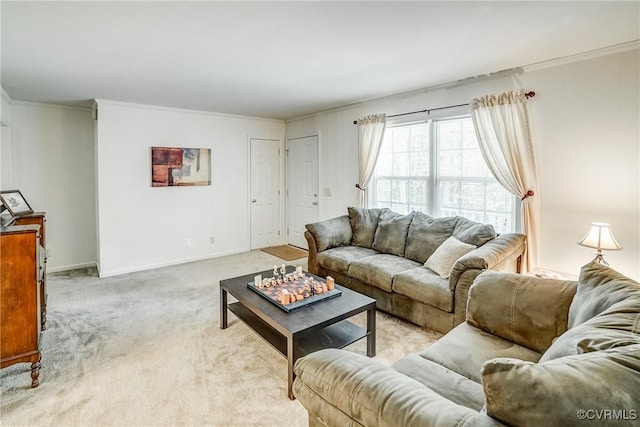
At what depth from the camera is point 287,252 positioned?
232 inches

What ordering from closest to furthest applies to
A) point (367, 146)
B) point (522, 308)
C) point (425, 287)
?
1. point (522, 308)
2. point (425, 287)
3. point (367, 146)

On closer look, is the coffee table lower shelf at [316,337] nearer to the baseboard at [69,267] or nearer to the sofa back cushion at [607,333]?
the sofa back cushion at [607,333]

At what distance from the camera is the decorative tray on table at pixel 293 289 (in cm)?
244

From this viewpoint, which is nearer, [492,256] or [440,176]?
[492,256]

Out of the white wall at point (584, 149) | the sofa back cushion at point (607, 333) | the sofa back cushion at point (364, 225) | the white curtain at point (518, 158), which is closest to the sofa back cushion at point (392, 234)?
the sofa back cushion at point (364, 225)

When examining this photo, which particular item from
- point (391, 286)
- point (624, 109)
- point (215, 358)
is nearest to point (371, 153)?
point (391, 286)

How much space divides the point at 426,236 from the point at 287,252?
2.93 metres

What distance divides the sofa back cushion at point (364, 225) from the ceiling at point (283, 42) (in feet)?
5.05

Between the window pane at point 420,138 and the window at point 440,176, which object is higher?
the window pane at point 420,138

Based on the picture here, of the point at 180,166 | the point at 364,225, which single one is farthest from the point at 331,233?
the point at 180,166

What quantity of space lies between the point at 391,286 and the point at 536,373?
2308 mm

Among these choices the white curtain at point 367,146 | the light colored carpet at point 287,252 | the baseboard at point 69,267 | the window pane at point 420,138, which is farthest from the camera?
the light colored carpet at point 287,252

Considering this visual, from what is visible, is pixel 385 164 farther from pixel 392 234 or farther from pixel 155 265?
pixel 155 265

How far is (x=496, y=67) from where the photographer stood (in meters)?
3.22
